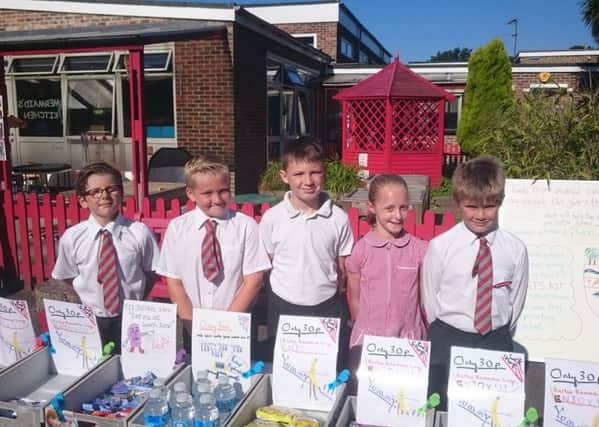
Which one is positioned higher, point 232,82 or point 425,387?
point 232,82

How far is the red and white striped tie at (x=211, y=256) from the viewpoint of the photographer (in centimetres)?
266

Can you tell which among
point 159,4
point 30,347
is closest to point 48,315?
point 30,347

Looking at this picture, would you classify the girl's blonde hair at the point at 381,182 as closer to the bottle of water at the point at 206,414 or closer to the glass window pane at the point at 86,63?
the bottle of water at the point at 206,414

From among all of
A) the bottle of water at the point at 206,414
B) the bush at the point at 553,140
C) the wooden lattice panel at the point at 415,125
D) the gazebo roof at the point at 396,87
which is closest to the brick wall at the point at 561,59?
the gazebo roof at the point at 396,87

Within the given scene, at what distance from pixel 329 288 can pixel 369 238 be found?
359 mm

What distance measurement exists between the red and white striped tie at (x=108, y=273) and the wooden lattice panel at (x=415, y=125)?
10548 millimetres

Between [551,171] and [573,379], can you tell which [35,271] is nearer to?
[551,171]

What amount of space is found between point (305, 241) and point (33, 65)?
1134cm

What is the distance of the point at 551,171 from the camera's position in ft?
12.3

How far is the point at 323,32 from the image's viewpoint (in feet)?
74.4

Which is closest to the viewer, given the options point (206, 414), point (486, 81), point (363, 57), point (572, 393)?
point (572, 393)

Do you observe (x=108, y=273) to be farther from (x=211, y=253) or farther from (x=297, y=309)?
(x=297, y=309)

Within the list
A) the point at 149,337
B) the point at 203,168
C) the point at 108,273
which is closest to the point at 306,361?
the point at 149,337

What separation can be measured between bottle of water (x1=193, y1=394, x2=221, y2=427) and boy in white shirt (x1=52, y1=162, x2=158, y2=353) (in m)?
1.04
